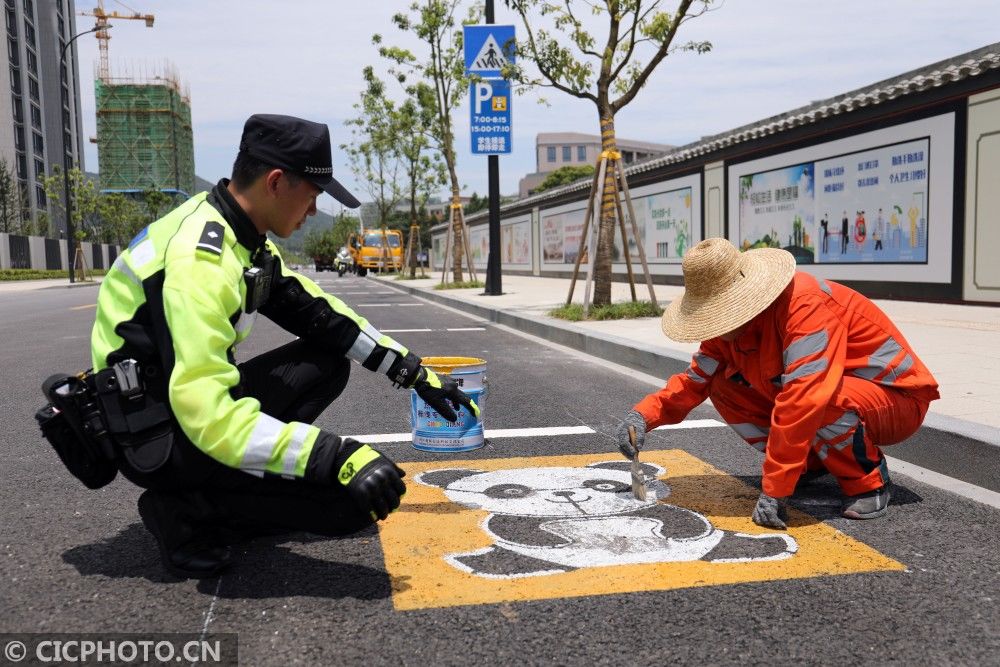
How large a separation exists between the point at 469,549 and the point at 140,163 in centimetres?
11245

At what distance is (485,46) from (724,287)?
12944mm

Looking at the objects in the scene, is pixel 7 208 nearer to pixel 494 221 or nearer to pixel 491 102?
pixel 494 221

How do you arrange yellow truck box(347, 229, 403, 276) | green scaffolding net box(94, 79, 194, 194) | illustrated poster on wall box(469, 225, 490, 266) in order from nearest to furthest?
illustrated poster on wall box(469, 225, 490, 266), yellow truck box(347, 229, 403, 276), green scaffolding net box(94, 79, 194, 194)

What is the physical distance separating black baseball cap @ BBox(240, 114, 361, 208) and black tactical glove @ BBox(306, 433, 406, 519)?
2.96 ft

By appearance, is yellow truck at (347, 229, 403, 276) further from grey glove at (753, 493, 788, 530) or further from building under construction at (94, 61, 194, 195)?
building under construction at (94, 61, 194, 195)

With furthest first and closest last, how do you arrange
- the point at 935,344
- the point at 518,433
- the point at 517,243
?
the point at 517,243 → the point at 935,344 → the point at 518,433

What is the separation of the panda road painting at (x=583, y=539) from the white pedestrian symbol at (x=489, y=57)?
1207cm

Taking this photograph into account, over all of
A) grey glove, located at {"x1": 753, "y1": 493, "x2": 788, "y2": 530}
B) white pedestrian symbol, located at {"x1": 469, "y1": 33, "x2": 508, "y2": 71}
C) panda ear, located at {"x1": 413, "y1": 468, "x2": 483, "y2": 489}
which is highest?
white pedestrian symbol, located at {"x1": 469, "y1": 33, "x2": 508, "y2": 71}

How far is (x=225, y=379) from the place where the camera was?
7.64ft

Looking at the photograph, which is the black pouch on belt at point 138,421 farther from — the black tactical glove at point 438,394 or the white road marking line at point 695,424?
the white road marking line at point 695,424

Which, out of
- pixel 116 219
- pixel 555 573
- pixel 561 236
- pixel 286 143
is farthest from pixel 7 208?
pixel 555 573

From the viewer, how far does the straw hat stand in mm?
3096

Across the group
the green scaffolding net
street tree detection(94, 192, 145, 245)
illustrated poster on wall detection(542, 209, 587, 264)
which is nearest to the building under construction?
the green scaffolding net

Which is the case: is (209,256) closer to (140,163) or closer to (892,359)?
(892,359)
